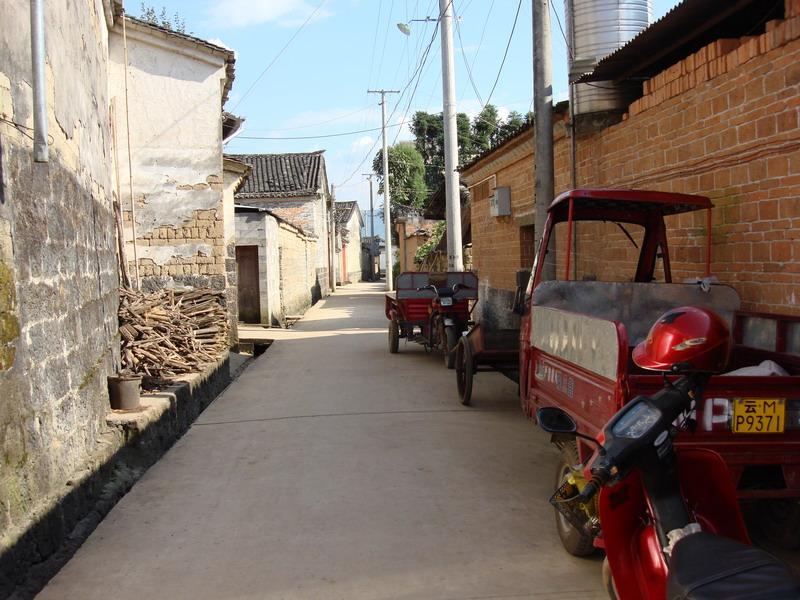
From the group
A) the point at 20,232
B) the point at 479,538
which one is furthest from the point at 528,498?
the point at 20,232

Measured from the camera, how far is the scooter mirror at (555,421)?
275 cm

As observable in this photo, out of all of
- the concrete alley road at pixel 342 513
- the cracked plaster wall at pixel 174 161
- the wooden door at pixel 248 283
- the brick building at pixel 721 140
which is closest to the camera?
the concrete alley road at pixel 342 513

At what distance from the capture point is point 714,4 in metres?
5.54

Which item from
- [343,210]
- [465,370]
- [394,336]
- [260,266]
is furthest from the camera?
[343,210]

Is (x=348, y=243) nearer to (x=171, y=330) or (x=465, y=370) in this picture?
(x=171, y=330)

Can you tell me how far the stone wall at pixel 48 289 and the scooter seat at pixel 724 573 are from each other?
308 centimetres

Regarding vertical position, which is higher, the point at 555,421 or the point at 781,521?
the point at 555,421

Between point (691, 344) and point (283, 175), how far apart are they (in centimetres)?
3307

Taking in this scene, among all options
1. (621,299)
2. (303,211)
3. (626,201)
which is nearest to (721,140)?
(626,201)

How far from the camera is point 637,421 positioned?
8.02 feet

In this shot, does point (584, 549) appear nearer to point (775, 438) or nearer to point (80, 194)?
point (775, 438)

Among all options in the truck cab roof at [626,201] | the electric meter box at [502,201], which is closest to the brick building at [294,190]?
the electric meter box at [502,201]

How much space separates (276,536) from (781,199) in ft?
12.8

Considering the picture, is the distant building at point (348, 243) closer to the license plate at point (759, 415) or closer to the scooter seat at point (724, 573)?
the license plate at point (759, 415)
